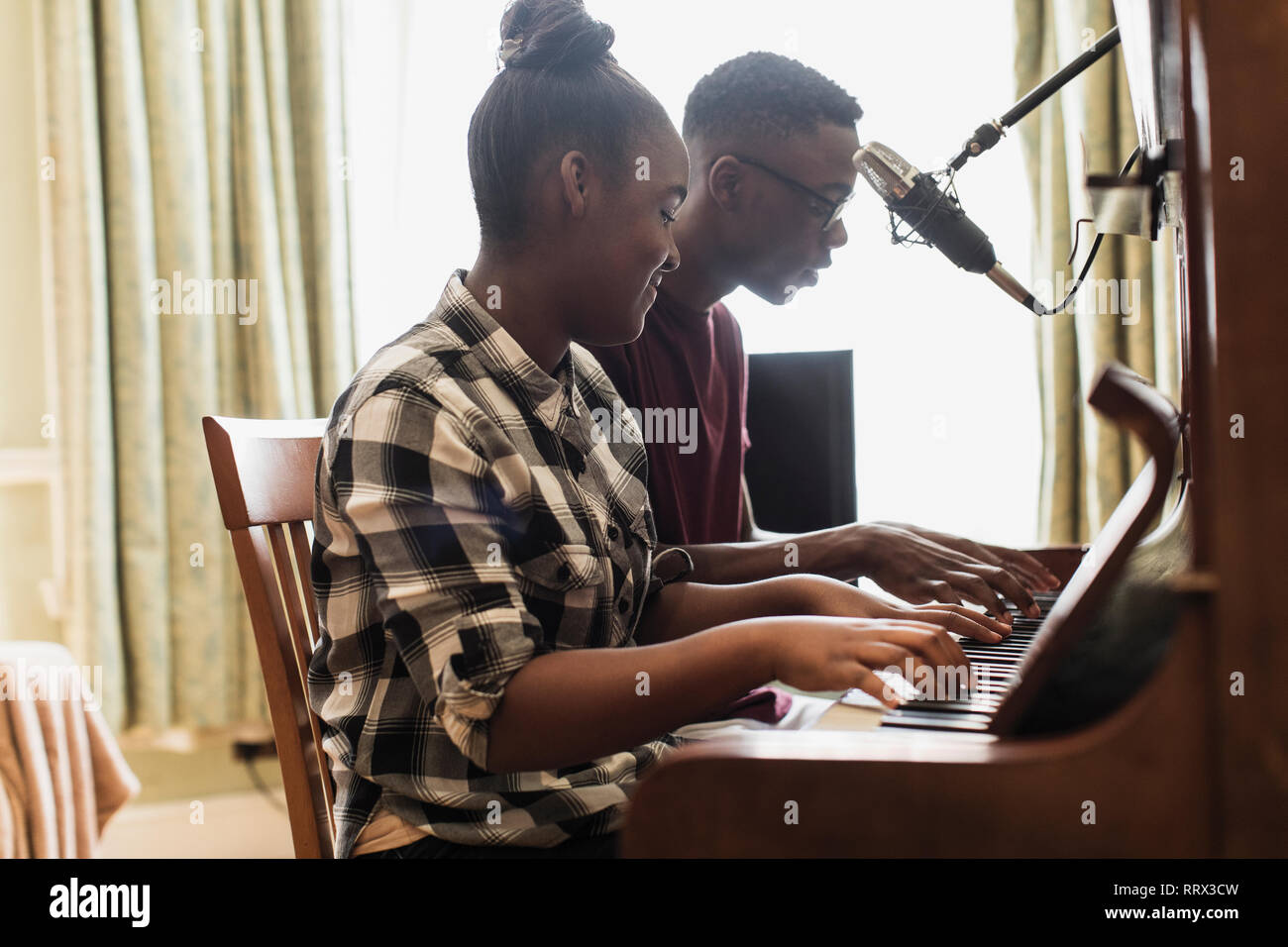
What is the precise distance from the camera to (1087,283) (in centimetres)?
206

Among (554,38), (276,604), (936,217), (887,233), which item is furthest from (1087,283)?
(276,604)

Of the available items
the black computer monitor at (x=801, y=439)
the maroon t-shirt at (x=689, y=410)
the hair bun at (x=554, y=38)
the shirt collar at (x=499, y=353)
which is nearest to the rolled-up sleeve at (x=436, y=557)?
the shirt collar at (x=499, y=353)

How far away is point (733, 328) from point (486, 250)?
2.59 ft

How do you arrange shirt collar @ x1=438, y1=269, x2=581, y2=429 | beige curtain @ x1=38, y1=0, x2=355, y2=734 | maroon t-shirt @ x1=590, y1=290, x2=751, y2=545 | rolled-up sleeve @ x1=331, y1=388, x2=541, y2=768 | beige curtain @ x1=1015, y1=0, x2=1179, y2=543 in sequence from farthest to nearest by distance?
beige curtain @ x1=38, y1=0, x2=355, y2=734 → beige curtain @ x1=1015, y1=0, x2=1179, y2=543 → maroon t-shirt @ x1=590, y1=290, x2=751, y2=545 → shirt collar @ x1=438, y1=269, x2=581, y2=429 → rolled-up sleeve @ x1=331, y1=388, x2=541, y2=768

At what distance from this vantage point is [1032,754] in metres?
0.53

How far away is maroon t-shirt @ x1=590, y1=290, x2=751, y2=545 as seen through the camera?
1399mm

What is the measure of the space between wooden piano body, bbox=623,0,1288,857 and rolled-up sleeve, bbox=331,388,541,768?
1.00 ft

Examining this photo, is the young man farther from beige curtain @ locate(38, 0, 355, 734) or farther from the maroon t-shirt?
beige curtain @ locate(38, 0, 355, 734)

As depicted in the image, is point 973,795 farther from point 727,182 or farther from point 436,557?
point 727,182

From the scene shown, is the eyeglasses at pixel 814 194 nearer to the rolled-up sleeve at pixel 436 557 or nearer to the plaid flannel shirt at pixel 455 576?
the plaid flannel shirt at pixel 455 576

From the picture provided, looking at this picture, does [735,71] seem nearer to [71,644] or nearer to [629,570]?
[629,570]

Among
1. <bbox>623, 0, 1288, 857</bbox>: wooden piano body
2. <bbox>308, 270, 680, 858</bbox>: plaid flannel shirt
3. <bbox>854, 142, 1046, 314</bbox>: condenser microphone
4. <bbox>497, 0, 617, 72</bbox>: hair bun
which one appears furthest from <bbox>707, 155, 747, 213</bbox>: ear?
<bbox>623, 0, 1288, 857</bbox>: wooden piano body

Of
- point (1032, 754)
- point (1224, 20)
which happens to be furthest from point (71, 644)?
point (1224, 20)

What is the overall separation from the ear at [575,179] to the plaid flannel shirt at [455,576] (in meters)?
0.13
